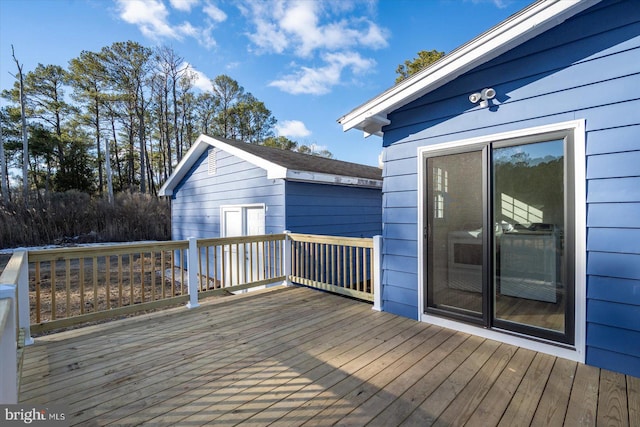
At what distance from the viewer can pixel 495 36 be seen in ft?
8.09

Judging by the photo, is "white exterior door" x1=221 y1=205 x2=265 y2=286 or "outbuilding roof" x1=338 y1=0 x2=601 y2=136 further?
"white exterior door" x1=221 y1=205 x2=265 y2=286

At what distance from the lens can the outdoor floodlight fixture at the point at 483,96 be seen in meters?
2.70

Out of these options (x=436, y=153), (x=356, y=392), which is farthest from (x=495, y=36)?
(x=356, y=392)

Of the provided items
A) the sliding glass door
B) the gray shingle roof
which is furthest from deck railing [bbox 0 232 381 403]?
the gray shingle roof

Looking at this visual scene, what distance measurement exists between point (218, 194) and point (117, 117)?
16639 mm

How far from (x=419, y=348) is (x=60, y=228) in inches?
518

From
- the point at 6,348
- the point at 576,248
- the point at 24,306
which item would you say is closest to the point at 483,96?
the point at 576,248

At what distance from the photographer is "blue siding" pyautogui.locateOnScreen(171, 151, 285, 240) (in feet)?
18.0

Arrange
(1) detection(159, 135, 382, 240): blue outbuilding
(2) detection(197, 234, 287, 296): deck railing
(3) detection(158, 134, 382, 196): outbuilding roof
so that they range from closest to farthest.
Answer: (2) detection(197, 234, 287, 296): deck railing < (3) detection(158, 134, 382, 196): outbuilding roof < (1) detection(159, 135, 382, 240): blue outbuilding

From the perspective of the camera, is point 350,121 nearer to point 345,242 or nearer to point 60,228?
point 345,242

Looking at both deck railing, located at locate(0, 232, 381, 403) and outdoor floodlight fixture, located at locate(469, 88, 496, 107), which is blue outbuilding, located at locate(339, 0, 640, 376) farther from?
deck railing, located at locate(0, 232, 381, 403)

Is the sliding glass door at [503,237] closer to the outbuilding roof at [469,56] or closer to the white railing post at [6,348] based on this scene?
the outbuilding roof at [469,56]

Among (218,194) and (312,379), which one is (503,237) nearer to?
(312,379)

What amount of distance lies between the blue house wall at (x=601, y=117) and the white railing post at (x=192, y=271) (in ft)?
12.1
